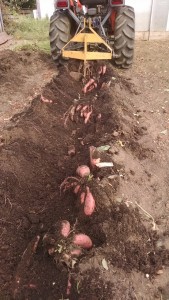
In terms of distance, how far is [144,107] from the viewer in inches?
187

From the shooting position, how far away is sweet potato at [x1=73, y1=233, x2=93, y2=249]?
2.46m

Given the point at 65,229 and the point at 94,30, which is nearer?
the point at 65,229

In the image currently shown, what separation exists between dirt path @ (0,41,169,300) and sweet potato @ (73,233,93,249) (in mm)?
60

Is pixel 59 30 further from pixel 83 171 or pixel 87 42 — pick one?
pixel 83 171

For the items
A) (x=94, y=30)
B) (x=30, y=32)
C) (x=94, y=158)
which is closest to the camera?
(x=94, y=158)

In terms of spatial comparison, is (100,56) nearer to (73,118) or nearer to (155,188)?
(73,118)

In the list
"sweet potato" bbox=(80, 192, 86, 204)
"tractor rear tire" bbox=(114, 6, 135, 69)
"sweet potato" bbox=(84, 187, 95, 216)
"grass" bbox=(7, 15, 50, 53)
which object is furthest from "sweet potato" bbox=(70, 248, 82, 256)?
"grass" bbox=(7, 15, 50, 53)

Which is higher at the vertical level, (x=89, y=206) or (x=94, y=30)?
(x=94, y=30)

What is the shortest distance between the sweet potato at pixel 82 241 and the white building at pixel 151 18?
6.76m

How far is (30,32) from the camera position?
29.0 feet

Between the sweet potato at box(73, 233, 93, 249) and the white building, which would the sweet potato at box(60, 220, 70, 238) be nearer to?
the sweet potato at box(73, 233, 93, 249)

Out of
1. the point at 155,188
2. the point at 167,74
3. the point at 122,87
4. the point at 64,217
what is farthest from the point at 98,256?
the point at 167,74

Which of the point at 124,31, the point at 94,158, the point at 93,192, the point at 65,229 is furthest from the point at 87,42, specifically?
the point at 65,229

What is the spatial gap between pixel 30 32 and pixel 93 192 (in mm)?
7187
